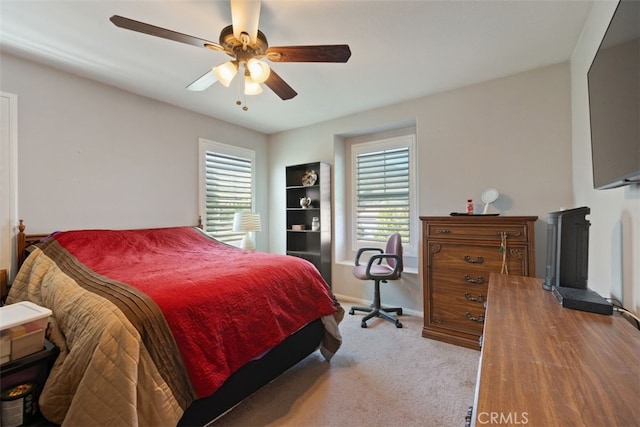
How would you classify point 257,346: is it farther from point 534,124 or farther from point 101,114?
point 534,124

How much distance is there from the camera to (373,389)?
6.27 feet

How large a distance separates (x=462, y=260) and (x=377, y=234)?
1392mm

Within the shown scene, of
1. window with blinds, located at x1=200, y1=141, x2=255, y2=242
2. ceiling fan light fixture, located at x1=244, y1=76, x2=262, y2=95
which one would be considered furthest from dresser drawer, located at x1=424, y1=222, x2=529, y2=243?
window with blinds, located at x1=200, y1=141, x2=255, y2=242

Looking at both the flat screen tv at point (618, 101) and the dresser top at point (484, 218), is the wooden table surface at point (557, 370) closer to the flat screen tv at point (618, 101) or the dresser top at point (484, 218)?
the flat screen tv at point (618, 101)

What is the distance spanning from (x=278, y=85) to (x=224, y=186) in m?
2.25

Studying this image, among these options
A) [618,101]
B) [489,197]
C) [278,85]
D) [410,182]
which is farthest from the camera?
[410,182]

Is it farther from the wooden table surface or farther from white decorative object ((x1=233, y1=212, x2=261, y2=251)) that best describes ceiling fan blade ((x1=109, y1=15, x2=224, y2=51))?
white decorative object ((x1=233, y1=212, x2=261, y2=251))

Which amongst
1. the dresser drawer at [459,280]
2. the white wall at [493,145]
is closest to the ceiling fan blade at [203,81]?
the white wall at [493,145]

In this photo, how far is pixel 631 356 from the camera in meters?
0.76

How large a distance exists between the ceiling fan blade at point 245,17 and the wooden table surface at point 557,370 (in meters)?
1.91

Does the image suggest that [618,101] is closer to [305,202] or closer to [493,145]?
[493,145]

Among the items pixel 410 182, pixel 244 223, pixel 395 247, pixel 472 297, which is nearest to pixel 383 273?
pixel 395 247

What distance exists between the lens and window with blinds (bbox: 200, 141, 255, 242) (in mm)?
3712

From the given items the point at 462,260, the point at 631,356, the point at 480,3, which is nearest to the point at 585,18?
the point at 480,3
